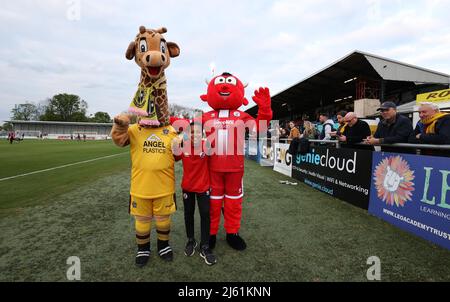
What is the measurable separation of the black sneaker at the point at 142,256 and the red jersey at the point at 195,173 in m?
0.77

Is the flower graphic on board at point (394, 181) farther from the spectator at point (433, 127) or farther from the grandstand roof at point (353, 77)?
the grandstand roof at point (353, 77)

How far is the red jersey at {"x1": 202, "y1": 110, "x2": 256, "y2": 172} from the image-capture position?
9.71ft

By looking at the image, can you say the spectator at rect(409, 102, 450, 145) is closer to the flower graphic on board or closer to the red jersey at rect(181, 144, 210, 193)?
the flower graphic on board

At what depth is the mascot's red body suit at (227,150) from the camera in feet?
9.77

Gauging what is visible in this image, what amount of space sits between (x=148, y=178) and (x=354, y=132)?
4.01m

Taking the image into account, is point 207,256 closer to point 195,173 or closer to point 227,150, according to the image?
point 195,173

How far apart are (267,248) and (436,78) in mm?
12034

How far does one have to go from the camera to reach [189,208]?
113 inches

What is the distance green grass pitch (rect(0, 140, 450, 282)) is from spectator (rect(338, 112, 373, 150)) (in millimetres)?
1219

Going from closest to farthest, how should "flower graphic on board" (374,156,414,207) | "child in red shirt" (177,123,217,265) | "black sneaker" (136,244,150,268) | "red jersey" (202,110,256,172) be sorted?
"black sneaker" (136,244,150,268) < "child in red shirt" (177,123,217,265) < "red jersey" (202,110,256,172) < "flower graphic on board" (374,156,414,207)

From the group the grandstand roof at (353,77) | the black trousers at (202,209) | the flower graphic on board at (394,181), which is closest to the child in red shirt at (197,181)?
the black trousers at (202,209)

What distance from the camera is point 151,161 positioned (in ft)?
8.60

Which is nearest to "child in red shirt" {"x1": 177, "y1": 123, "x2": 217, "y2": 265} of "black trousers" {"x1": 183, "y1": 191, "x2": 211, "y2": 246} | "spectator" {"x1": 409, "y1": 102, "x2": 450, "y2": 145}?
"black trousers" {"x1": 183, "y1": 191, "x2": 211, "y2": 246}

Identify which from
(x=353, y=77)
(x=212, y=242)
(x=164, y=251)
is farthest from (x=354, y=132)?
(x=353, y=77)
